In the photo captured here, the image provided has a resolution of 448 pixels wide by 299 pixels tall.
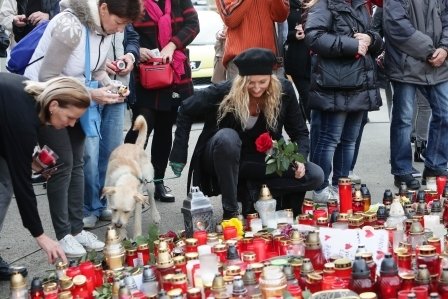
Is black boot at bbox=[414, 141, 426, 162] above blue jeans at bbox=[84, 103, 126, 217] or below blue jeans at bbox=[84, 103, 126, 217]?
below

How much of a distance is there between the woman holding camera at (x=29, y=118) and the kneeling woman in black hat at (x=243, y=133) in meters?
1.30

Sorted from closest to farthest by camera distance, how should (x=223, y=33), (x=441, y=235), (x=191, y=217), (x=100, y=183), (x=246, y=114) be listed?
(x=441, y=235) < (x=191, y=217) < (x=246, y=114) < (x=100, y=183) < (x=223, y=33)

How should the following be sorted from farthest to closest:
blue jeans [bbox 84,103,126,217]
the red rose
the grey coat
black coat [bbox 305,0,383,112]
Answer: the grey coat
black coat [bbox 305,0,383,112]
blue jeans [bbox 84,103,126,217]
the red rose

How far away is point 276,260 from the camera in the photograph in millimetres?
3820

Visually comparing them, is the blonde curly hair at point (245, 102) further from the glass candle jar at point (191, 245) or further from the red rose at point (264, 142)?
the glass candle jar at point (191, 245)

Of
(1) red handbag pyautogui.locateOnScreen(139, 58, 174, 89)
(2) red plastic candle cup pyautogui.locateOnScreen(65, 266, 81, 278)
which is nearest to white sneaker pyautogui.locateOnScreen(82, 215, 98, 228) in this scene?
(1) red handbag pyautogui.locateOnScreen(139, 58, 174, 89)

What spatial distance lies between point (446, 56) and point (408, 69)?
29cm

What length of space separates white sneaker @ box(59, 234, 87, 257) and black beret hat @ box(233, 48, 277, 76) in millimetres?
1458

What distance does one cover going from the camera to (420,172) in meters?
6.71

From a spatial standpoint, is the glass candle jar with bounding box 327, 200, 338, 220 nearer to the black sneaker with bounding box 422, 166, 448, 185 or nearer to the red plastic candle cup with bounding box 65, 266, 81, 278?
the black sneaker with bounding box 422, 166, 448, 185

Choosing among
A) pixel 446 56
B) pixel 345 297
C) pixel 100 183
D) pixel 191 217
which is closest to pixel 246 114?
pixel 191 217

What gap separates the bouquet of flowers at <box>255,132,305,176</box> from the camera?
196 inches

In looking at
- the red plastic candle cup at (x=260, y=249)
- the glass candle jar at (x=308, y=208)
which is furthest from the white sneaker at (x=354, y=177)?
the red plastic candle cup at (x=260, y=249)

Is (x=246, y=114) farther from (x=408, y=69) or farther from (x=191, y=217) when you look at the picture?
(x=408, y=69)
